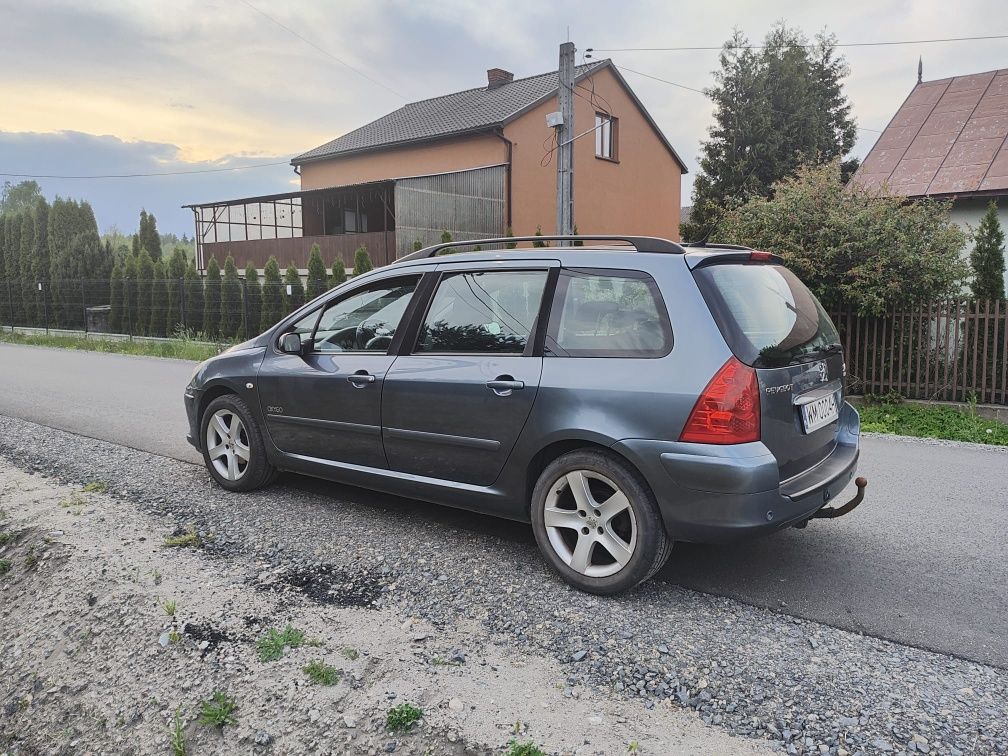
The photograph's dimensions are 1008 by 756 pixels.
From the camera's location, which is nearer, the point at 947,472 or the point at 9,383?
the point at 947,472

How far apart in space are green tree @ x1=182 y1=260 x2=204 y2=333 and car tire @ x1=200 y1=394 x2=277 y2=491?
1720cm

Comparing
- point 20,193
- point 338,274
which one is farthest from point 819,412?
point 20,193

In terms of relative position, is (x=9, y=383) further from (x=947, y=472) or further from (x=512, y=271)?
(x=947, y=472)

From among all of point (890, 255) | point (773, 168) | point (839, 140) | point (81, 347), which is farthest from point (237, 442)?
point (839, 140)

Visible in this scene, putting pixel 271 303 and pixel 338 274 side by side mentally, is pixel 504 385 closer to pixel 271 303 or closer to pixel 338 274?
pixel 338 274

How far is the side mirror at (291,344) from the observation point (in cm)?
484

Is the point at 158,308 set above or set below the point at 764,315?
above

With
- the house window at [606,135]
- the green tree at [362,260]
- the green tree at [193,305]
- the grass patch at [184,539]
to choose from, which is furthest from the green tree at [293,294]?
the grass patch at [184,539]

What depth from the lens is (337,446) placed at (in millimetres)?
4699

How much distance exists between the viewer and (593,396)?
11.8 feet

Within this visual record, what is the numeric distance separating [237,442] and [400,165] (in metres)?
23.9

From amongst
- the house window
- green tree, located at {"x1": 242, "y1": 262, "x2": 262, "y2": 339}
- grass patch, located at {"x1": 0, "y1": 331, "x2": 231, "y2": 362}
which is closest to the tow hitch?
grass patch, located at {"x1": 0, "y1": 331, "x2": 231, "y2": 362}

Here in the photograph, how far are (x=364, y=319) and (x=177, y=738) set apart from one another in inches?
101

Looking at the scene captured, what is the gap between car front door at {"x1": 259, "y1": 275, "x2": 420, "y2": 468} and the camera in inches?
178
